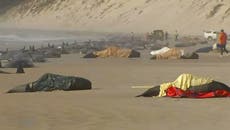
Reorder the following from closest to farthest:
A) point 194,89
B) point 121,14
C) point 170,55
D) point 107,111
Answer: point 107,111 < point 194,89 < point 170,55 < point 121,14

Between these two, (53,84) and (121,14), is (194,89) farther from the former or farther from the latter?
(121,14)

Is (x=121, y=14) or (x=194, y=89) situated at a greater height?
(x=121, y=14)

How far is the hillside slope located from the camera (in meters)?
67.3

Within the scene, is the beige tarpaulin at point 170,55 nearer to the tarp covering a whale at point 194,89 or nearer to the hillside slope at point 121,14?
the tarp covering a whale at point 194,89

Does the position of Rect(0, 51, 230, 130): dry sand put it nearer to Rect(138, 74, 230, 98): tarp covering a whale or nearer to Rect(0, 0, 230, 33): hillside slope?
Rect(138, 74, 230, 98): tarp covering a whale

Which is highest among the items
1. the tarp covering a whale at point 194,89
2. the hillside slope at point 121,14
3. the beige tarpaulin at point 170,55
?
the hillside slope at point 121,14

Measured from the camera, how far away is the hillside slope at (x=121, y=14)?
67312 mm

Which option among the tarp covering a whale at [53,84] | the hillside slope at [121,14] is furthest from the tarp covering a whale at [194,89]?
the hillside slope at [121,14]

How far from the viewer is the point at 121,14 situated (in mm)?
81562

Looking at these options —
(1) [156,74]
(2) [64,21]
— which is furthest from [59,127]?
(2) [64,21]

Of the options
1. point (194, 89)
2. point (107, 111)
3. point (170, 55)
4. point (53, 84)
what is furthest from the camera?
point (170, 55)

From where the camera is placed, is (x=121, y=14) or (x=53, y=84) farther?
(x=121, y=14)

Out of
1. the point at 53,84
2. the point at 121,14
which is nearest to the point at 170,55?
the point at 53,84

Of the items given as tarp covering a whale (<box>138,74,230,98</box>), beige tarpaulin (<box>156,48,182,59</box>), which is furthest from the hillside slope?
tarp covering a whale (<box>138,74,230,98</box>)
